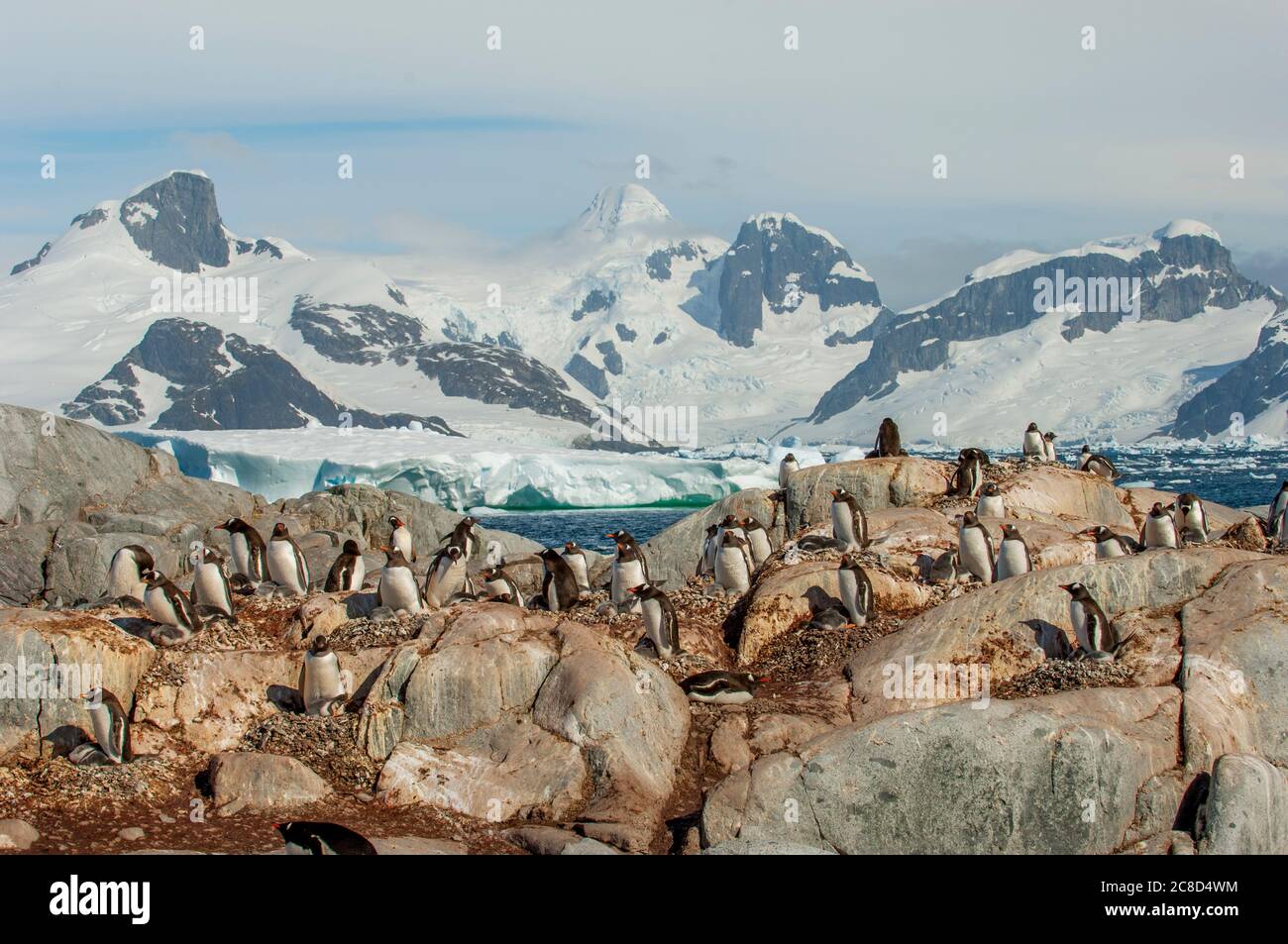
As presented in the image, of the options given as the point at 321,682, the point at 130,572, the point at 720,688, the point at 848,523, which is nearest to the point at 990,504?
the point at 848,523

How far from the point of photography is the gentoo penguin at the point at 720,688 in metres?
17.4

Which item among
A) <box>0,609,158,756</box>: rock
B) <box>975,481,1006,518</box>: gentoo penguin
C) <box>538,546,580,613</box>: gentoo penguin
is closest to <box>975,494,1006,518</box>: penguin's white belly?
<box>975,481,1006,518</box>: gentoo penguin

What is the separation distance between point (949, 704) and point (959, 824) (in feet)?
4.60

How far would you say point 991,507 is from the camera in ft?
77.4

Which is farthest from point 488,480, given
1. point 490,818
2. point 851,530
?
point 490,818

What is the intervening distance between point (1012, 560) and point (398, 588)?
9492 millimetres

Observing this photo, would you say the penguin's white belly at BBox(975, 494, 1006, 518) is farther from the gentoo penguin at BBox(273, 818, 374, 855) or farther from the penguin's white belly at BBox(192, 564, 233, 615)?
the gentoo penguin at BBox(273, 818, 374, 855)

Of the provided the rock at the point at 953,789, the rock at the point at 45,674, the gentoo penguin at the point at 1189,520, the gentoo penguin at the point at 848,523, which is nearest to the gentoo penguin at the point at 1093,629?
the rock at the point at 953,789

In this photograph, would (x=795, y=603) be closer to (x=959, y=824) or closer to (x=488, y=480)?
(x=959, y=824)

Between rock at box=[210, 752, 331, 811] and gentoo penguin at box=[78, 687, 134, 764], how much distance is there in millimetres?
1229

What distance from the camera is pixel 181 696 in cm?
1703

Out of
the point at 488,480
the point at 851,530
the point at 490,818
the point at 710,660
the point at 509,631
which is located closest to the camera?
the point at 490,818

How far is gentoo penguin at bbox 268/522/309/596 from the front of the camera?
71.8ft

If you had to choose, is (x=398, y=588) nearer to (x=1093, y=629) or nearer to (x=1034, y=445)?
(x=1093, y=629)
